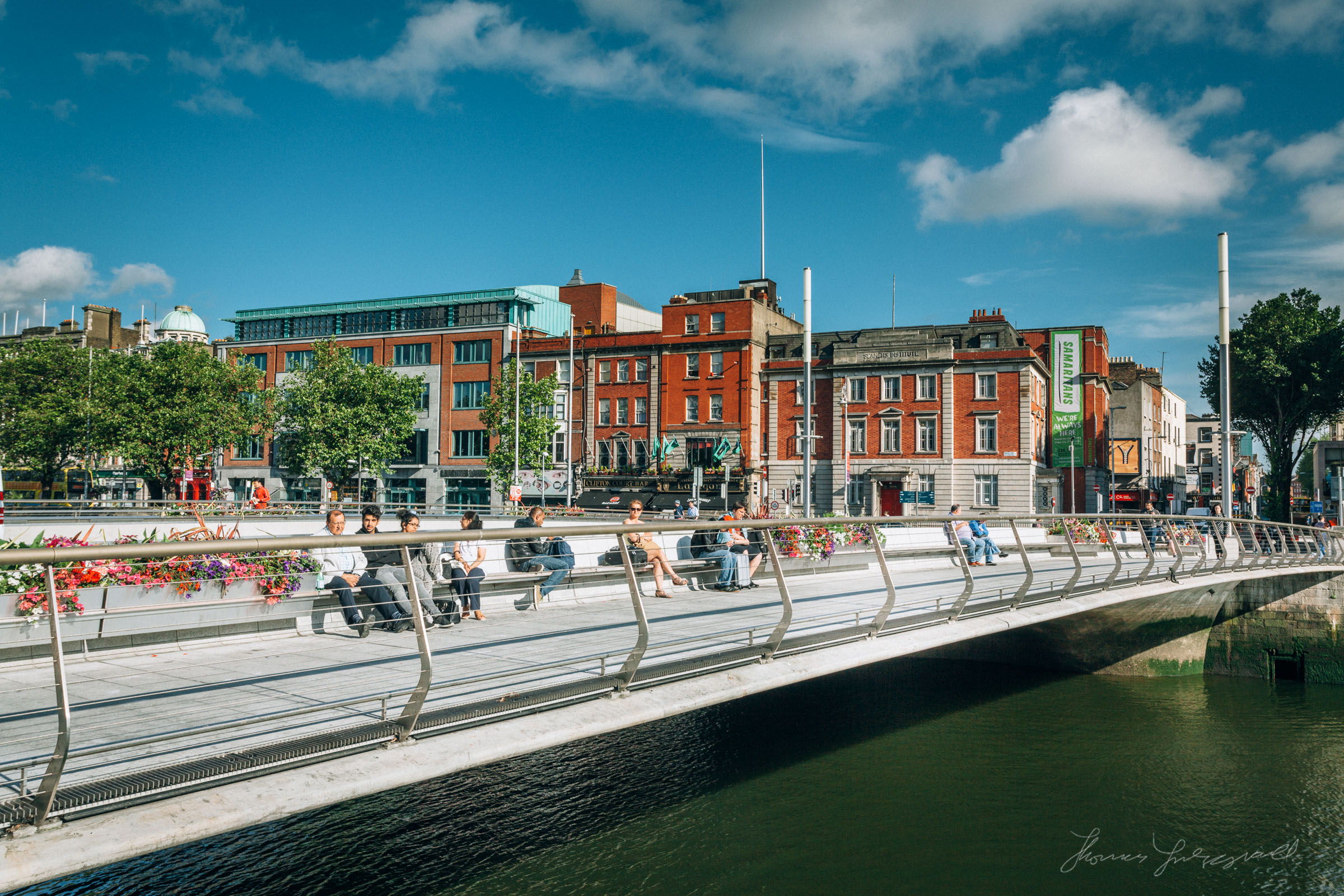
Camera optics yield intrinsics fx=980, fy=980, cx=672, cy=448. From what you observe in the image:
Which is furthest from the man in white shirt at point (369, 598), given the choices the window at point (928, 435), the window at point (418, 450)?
the window at point (418, 450)

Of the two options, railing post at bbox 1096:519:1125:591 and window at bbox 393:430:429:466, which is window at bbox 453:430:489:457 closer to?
window at bbox 393:430:429:466

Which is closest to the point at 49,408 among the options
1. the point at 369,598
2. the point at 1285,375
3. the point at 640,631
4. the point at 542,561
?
the point at 542,561

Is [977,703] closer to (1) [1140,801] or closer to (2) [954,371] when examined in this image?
(1) [1140,801]

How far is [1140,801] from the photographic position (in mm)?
11602

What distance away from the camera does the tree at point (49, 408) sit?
52062 mm

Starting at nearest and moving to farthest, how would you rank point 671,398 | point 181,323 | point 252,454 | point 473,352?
1. point 671,398
2. point 473,352
3. point 252,454
4. point 181,323

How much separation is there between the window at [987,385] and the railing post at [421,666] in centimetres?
5126

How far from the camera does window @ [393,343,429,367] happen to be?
65875mm

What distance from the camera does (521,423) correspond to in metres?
52.5

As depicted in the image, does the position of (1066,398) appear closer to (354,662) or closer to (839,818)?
(839,818)

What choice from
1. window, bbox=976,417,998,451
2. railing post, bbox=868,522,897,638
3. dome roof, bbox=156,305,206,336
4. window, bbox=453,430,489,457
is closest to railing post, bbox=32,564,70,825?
railing post, bbox=868,522,897,638

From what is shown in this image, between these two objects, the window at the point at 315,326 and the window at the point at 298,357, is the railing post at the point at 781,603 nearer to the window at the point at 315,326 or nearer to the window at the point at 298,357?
the window at the point at 298,357

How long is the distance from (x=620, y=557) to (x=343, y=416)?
5196cm

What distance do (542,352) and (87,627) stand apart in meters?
58.2
